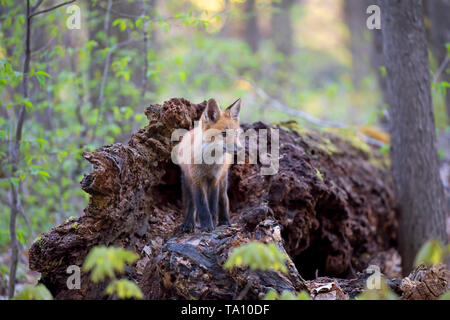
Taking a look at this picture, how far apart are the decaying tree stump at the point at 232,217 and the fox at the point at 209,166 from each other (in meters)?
0.25

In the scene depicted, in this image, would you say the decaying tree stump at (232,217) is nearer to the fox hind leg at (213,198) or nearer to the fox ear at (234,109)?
the fox hind leg at (213,198)

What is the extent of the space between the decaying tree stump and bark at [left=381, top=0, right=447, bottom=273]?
0.64m

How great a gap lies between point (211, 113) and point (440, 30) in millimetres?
7685

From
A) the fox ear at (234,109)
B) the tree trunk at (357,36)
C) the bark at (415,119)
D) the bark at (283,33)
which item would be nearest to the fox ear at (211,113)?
the fox ear at (234,109)

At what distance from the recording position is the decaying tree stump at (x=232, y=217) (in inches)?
145

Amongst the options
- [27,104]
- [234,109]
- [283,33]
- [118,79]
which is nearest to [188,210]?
[234,109]

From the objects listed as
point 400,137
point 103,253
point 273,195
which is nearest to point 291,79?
point 400,137

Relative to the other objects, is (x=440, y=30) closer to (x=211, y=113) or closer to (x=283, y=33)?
(x=211, y=113)

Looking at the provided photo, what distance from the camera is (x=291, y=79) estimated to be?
16016 mm

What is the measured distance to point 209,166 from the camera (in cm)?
477

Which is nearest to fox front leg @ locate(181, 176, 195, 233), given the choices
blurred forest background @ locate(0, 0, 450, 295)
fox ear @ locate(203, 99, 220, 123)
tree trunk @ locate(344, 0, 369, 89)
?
fox ear @ locate(203, 99, 220, 123)

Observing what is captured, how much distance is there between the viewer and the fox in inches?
183

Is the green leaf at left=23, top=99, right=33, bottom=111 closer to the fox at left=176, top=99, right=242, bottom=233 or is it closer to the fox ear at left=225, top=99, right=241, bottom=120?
the fox at left=176, top=99, right=242, bottom=233
